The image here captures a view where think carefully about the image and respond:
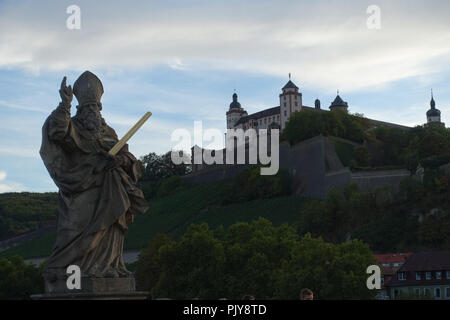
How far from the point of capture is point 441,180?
81.8 m

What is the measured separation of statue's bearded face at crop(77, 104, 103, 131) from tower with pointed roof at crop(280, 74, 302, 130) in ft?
426

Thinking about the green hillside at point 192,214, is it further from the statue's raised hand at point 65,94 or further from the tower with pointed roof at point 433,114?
the statue's raised hand at point 65,94

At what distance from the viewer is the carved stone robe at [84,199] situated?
970 centimetres

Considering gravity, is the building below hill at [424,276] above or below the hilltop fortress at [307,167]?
below

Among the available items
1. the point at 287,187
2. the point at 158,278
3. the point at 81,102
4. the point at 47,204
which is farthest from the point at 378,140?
the point at 81,102

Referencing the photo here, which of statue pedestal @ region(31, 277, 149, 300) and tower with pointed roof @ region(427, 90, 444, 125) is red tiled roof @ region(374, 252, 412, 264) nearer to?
statue pedestal @ region(31, 277, 149, 300)

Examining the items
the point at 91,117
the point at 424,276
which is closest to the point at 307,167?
the point at 424,276

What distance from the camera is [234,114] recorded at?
532ft

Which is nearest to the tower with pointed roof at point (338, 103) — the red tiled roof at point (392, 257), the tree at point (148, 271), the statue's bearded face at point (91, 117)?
the red tiled roof at point (392, 257)

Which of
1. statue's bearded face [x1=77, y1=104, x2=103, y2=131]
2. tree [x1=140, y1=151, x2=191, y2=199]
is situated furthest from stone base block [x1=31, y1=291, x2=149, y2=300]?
tree [x1=140, y1=151, x2=191, y2=199]

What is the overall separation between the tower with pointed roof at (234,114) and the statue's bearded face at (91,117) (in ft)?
489

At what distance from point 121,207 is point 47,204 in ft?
527

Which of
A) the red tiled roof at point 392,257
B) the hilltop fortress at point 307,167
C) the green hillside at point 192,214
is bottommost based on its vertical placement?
the red tiled roof at point 392,257

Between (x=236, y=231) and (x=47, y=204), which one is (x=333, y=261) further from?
(x=47, y=204)
